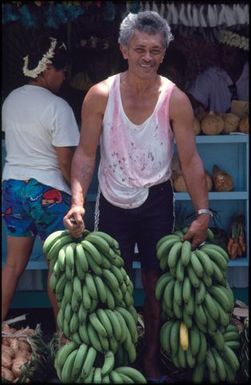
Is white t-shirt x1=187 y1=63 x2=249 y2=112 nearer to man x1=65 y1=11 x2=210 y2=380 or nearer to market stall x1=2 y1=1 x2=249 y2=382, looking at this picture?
market stall x1=2 y1=1 x2=249 y2=382

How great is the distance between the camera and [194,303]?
15.5ft

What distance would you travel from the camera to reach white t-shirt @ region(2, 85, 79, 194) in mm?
5230

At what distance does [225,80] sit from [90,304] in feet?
11.6

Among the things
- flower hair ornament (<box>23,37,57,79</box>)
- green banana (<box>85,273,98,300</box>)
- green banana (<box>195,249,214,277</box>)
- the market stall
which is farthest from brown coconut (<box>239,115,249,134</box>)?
green banana (<box>85,273,98,300</box>)

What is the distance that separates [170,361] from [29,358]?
3.00ft

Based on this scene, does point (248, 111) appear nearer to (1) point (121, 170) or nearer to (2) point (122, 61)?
(2) point (122, 61)

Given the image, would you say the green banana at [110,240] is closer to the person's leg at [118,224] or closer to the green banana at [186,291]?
the person's leg at [118,224]

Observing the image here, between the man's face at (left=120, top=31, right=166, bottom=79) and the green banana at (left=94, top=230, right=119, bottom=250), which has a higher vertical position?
the man's face at (left=120, top=31, right=166, bottom=79)

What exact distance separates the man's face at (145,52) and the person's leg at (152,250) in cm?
71

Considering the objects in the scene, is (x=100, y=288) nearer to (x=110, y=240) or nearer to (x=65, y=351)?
(x=110, y=240)

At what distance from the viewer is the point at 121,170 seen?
484cm

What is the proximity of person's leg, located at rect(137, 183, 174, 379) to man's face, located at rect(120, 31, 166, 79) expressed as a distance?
0.71 meters

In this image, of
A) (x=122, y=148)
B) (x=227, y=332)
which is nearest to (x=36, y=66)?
(x=122, y=148)

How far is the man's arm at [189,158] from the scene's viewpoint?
4.75m
